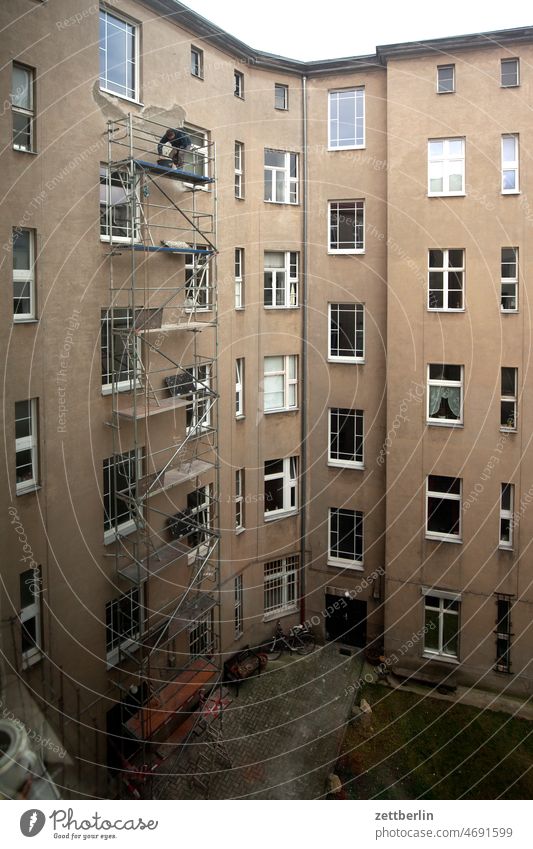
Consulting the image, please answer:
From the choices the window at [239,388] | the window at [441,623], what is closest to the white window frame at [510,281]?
the window at [239,388]

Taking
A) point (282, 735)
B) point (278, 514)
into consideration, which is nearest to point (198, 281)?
point (278, 514)

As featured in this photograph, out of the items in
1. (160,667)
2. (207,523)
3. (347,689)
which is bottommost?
(347,689)

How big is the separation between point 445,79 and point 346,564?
7.30m

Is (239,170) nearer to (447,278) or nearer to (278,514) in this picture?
(447,278)

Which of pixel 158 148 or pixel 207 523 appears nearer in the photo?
pixel 158 148

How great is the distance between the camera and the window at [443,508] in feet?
32.3

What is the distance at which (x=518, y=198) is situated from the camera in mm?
9016

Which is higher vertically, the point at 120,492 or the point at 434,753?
the point at 120,492

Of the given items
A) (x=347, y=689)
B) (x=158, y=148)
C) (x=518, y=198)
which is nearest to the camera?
(x=158, y=148)

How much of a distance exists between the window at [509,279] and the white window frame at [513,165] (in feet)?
2.60

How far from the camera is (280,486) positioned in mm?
10695

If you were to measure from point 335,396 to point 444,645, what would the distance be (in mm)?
4127

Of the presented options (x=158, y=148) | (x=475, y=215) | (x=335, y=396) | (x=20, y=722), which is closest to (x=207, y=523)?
(x=335, y=396)

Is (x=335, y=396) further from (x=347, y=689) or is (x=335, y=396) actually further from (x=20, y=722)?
(x=20, y=722)
